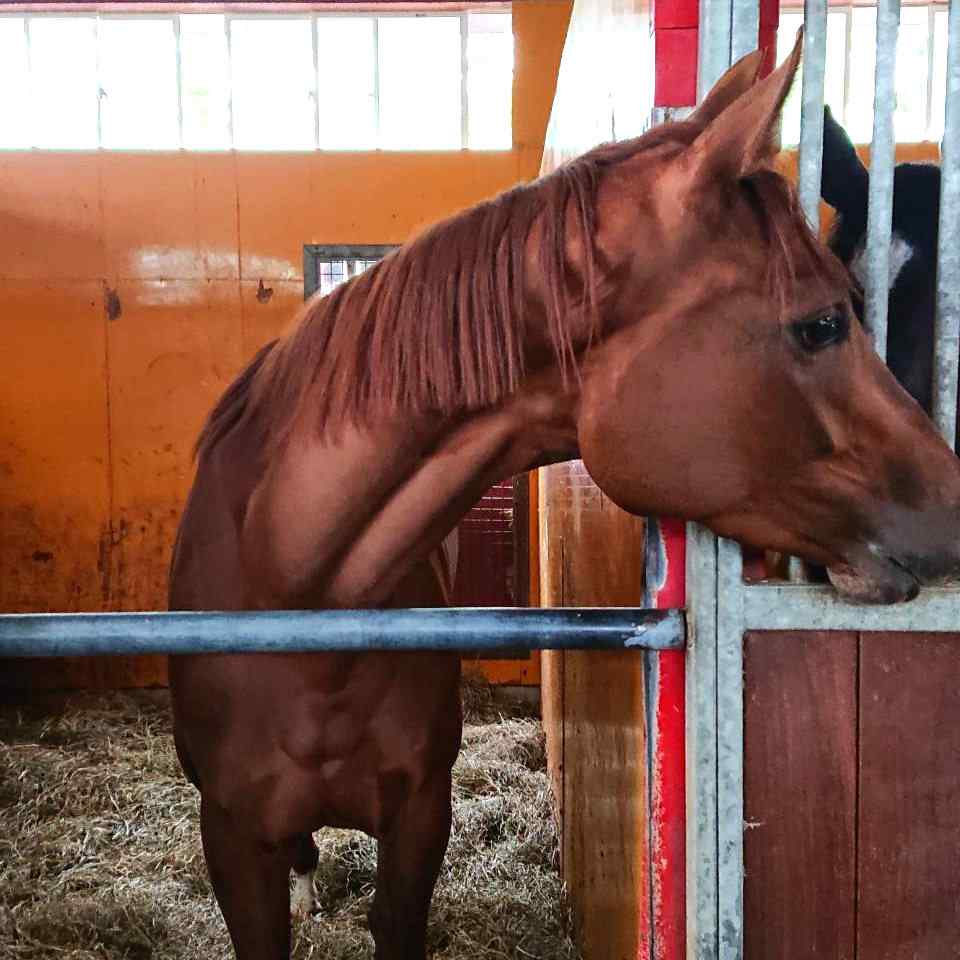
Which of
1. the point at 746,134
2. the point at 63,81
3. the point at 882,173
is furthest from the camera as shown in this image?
the point at 63,81

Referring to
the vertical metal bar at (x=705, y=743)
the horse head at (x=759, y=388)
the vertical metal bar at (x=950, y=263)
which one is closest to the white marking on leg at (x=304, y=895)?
the vertical metal bar at (x=705, y=743)

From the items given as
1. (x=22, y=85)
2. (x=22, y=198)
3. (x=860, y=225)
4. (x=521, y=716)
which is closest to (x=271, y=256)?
(x=22, y=198)

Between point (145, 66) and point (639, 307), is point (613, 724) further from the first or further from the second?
point (145, 66)

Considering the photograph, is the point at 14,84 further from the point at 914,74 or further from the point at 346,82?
the point at 914,74

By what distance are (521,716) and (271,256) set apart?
8.33ft

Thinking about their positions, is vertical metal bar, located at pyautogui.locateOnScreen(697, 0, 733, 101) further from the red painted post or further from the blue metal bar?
the blue metal bar

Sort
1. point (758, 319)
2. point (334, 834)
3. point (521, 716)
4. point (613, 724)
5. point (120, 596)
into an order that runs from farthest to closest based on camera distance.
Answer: point (120, 596)
point (521, 716)
point (334, 834)
point (613, 724)
point (758, 319)

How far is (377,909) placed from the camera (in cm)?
156

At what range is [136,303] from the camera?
430 cm

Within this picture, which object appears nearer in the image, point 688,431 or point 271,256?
point 688,431

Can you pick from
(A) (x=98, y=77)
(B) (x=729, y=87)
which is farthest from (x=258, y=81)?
(B) (x=729, y=87)

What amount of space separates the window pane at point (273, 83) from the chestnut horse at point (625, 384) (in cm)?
386

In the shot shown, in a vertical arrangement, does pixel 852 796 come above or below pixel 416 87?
below

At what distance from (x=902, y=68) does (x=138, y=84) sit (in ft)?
13.6
